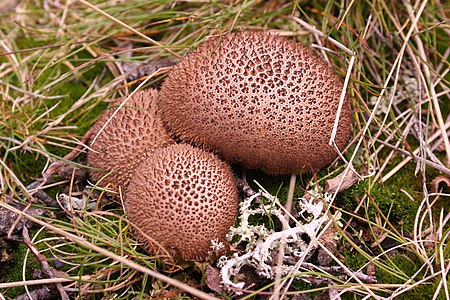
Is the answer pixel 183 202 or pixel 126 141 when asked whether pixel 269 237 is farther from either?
pixel 126 141

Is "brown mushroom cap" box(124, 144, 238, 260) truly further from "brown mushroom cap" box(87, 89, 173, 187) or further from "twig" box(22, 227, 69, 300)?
"twig" box(22, 227, 69, 300)

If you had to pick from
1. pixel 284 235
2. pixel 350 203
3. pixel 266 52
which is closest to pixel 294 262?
pixel 284 235

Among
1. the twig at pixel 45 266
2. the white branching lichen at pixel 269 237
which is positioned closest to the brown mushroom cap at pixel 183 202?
the white branching lichen at pixel 269 237

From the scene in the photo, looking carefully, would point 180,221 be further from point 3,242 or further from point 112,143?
point 3,242

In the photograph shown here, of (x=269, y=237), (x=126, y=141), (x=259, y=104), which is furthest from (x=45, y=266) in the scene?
(x=259, y=104)

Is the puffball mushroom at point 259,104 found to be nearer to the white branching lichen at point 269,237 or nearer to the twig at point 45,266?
the white branching lichen at point 269,237

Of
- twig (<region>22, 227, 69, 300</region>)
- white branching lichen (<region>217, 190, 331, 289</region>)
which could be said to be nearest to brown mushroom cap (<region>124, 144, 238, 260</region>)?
white branching lichen (<region>217, 190, 331, 289</region>)

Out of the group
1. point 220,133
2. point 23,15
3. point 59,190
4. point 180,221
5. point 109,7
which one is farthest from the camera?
point 23,15

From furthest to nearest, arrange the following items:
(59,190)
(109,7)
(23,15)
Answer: (23,15)
(109,7)
(59,190)
